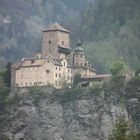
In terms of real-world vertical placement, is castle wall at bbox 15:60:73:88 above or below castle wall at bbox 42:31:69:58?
below

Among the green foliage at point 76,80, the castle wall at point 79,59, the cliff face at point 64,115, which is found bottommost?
the cliff face at point 64,115

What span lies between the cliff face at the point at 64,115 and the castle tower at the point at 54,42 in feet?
27.6

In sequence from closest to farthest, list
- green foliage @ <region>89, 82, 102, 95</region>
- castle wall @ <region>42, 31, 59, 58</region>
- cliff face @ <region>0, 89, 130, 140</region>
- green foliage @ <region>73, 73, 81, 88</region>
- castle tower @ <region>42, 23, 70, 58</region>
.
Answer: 1. cliff face @ <region>0, 89, 130, 140</region>
2. green foliage @ <region>89, 82, 102, 95</region>
3. green foliage @ <region>73, 73, 81, 88</region>
4. castle wall @ <region>42, 31, 59, 58</region>
5. castle tower @ <region>42, 23, 70, 58</region>

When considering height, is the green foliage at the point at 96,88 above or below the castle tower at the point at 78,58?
below

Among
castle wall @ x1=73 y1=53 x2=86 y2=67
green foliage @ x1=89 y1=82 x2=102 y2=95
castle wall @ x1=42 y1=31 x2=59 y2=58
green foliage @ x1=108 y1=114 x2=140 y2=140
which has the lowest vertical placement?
green foliage @ x1=108 y1=114 x2=140 y2=140

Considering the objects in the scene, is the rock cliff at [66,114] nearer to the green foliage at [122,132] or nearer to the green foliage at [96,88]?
the green foliage at [96,88]

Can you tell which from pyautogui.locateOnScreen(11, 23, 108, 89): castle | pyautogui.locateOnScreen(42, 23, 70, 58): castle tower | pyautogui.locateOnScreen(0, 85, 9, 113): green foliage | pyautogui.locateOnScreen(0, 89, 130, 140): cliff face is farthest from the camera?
pyautogui.locateOnScreen(42, 23, 70, 58): castle tower

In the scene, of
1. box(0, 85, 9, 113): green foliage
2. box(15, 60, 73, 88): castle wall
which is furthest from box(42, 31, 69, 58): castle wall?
box(0, 85, 9, 113): green foliage

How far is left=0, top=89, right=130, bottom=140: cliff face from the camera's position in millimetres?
143875

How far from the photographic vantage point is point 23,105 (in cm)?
14662

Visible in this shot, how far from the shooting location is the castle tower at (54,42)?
15200 centimetres

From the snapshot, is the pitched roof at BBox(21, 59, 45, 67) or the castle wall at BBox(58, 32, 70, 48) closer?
the pitched roof at BBox(21, 59, 45, 67)

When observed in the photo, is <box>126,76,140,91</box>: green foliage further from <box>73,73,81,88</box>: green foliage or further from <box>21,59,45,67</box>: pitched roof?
<box>21,59,45,67</box>: pitched roof

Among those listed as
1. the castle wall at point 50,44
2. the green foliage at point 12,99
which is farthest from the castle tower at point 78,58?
the green foliage at point 12,99
